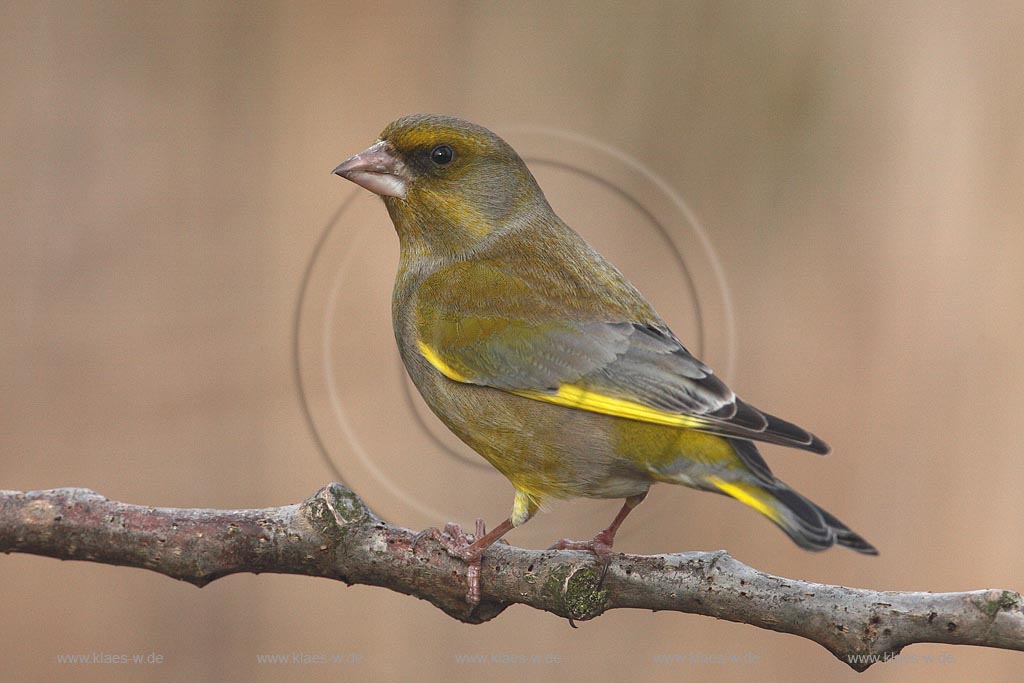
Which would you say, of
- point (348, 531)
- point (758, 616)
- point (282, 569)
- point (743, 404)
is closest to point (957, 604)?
point (758, 616)

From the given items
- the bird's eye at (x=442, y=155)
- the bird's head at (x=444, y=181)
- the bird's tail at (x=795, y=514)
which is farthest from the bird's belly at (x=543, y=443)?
the bird's eye at (x=442, y=155)

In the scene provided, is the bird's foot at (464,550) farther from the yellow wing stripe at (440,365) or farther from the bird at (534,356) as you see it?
the yellow wing stripe at (440,365)

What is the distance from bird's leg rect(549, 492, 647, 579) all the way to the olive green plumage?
111mm

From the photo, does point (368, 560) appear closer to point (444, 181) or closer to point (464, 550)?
point (464, 550)

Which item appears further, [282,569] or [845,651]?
[282,569]

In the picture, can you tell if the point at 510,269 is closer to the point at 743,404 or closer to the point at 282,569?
the point at 743,404

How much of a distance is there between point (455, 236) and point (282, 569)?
853 mm

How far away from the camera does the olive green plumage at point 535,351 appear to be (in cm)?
201

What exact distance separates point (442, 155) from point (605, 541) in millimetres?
945

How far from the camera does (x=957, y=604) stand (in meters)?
1.69

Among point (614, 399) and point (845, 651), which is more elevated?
point (614, 399)

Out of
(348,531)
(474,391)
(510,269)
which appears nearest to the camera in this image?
(348,531)

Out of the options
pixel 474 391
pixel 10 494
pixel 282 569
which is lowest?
pixel 282 569

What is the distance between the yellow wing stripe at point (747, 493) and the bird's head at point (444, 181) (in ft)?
2.78
